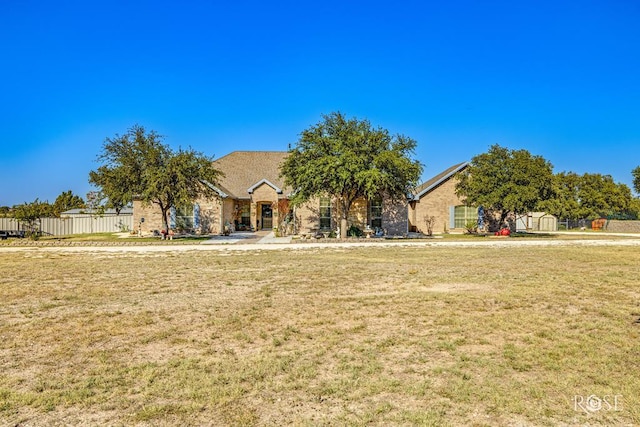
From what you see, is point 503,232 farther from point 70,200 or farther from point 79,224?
point 70,200

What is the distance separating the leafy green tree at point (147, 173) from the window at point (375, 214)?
1155 centimetres

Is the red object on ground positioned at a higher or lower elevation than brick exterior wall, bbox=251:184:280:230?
lower

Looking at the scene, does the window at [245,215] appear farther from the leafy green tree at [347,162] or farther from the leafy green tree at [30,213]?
the leafy green tree at [30,213]

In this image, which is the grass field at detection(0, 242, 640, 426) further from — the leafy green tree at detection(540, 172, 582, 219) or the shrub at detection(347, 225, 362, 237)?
the leafy green tree at detection(540, 172, 582, 219)

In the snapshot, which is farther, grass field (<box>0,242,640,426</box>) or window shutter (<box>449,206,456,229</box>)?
window shutter (<box>449,206,456,229</box>)

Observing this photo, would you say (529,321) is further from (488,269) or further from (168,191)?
(168,191)

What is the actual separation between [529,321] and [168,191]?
20956 millimetres

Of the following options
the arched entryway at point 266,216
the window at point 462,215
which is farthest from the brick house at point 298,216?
the window at point 462,215

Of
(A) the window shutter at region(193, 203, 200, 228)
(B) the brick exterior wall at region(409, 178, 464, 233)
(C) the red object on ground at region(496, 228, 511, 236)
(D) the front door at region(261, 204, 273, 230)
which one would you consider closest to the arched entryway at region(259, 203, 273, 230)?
(D) the front door at region(261, 204, 273, 230)

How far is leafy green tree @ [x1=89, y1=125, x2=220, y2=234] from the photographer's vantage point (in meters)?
23.7

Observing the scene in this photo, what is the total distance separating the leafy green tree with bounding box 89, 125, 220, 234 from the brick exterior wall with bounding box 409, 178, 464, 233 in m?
16.0

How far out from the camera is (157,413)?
354cm

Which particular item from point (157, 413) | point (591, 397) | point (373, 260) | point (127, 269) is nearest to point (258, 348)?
point (157, 413)

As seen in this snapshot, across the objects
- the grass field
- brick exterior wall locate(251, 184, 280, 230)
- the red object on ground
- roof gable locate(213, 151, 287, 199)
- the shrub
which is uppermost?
roof gable locate(213, 151, 287, 199)
